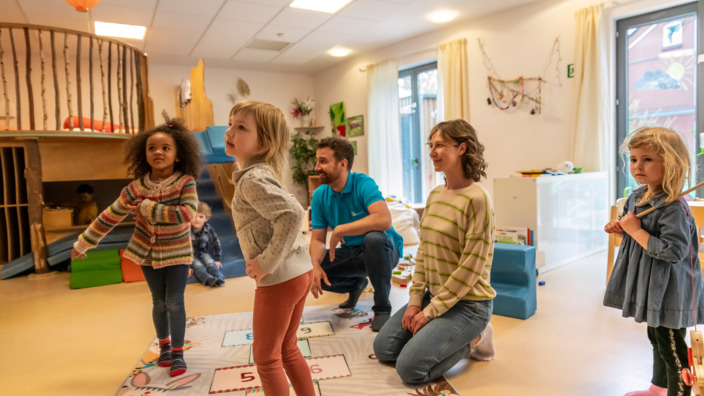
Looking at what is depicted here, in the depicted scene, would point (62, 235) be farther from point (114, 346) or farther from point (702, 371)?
point (702, 371)

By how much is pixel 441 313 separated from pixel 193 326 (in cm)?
138

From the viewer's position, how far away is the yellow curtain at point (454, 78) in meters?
4.96

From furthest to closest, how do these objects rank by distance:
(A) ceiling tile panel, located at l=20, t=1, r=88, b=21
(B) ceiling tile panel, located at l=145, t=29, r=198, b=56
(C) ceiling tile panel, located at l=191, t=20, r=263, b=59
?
(B) ceiling tile panel, located at l=145, t=29, r=198, b=56, (C) ceiling tile panel, located at l=191, t=20, r=263, b=59, (A) ceiling tile panel, located at l=20, t=1, r=88, b=21

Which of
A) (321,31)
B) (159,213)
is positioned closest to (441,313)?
(159,213)

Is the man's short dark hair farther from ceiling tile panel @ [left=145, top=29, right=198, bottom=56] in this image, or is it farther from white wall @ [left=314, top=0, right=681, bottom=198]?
ceiling tile panel @ [left=145, top=29, right=198, bottom=56]

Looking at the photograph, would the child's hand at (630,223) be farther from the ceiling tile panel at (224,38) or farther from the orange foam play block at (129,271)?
the ceiling tile panel at (224,38)

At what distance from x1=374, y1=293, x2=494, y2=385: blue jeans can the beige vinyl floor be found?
0.10m

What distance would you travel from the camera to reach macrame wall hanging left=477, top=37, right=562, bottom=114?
417 cm

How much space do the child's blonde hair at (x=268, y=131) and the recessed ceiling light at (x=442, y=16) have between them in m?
4.03

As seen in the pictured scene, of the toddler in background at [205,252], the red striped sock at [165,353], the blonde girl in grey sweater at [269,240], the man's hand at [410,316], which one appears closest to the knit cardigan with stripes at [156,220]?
the red striped sock at [165,353]

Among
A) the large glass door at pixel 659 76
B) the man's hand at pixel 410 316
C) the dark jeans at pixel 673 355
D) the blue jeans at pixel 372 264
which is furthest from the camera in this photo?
the large glass door at pixel 659 76

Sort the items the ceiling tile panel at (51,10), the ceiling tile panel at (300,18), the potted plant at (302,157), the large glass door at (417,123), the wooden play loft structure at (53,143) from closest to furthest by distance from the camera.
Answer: the wooden play loft structure at (53,143), the ceiling tile panel at (51,10), the ceiling tile panel at (300,18), the large glass door at (417,123), the potted plant at (302,157)

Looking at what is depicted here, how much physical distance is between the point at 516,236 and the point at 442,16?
2.97 metres

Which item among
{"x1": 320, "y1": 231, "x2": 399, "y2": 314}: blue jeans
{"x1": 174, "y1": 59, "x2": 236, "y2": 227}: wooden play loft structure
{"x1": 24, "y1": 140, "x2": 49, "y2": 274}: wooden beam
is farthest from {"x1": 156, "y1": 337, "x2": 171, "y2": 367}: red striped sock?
{"x1": 174, "y1": 59, "x2": 236, "y2": 227}: wooden play loft structure
